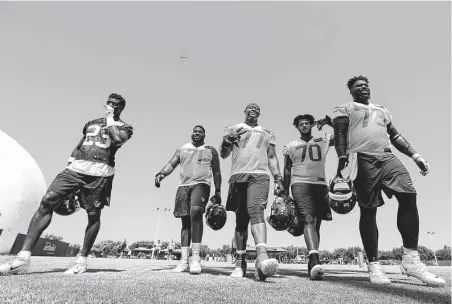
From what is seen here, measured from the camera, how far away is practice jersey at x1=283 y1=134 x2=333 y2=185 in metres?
5.18

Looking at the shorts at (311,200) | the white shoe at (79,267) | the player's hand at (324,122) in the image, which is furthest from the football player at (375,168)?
the white shoe at (79,267)

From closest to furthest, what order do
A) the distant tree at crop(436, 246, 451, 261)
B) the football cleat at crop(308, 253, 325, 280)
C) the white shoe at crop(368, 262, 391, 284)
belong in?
the white shoe at crop(368, 262, 391, 284) < the football cleat at crop(308, 253, 325, 280) < the distant tree at crop(436, 246, 451, 261)

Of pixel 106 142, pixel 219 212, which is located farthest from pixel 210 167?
pixel 106 142

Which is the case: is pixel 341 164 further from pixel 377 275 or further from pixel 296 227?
pixel 296 227

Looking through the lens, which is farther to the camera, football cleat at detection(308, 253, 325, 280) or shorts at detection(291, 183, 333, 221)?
shorts at detection(291, 183, 333, 221)

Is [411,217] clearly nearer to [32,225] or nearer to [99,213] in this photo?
[99,213]

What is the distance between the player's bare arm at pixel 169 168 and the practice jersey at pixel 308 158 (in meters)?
2.22

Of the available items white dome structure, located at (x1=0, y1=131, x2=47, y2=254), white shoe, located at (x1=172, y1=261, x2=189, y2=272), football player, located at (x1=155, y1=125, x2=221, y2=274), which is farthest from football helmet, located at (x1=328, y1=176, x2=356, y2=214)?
white dome structure, located at (x1=0, y1=131, x2=47, y2=254)

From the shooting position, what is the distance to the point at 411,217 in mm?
3768

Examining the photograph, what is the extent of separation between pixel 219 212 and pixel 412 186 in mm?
2874

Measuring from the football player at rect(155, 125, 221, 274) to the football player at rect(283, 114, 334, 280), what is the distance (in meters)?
1.41

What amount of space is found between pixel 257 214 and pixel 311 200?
1.19 meters

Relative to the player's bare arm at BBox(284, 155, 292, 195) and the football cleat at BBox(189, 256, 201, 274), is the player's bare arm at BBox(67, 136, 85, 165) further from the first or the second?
the player's bare arm at BBox(284, 155, 292, 195)

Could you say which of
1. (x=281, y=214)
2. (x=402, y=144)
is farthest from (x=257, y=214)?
(x=402, y=144)
